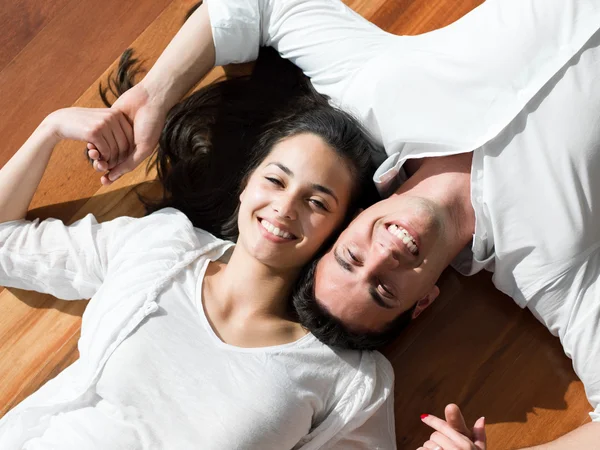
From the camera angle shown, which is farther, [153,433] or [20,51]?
[20,51]

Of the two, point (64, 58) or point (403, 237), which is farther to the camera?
point (64, 58)

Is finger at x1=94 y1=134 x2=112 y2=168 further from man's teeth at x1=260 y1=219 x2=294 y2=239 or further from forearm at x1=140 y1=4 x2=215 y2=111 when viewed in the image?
man's teeth at x1=260 y1=219 x2=294 y2=239

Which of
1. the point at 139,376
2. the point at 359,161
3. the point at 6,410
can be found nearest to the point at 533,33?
the point at 359,161

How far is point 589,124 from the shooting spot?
137 cm

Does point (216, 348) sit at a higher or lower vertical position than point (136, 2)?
lower

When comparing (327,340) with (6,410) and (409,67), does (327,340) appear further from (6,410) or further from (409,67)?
(6,410)

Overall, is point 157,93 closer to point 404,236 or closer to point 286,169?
point 286,169

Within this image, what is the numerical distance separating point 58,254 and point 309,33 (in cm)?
81

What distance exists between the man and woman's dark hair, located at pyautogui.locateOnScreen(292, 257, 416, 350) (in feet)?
0.08

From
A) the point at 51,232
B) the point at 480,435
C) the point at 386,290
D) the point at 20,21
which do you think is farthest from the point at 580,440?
the point at 20,21

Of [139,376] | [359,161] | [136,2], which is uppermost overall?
[136,2]

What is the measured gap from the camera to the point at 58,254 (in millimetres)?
1580

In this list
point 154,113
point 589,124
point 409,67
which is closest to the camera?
point 589,124

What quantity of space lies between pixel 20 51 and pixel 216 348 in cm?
103
